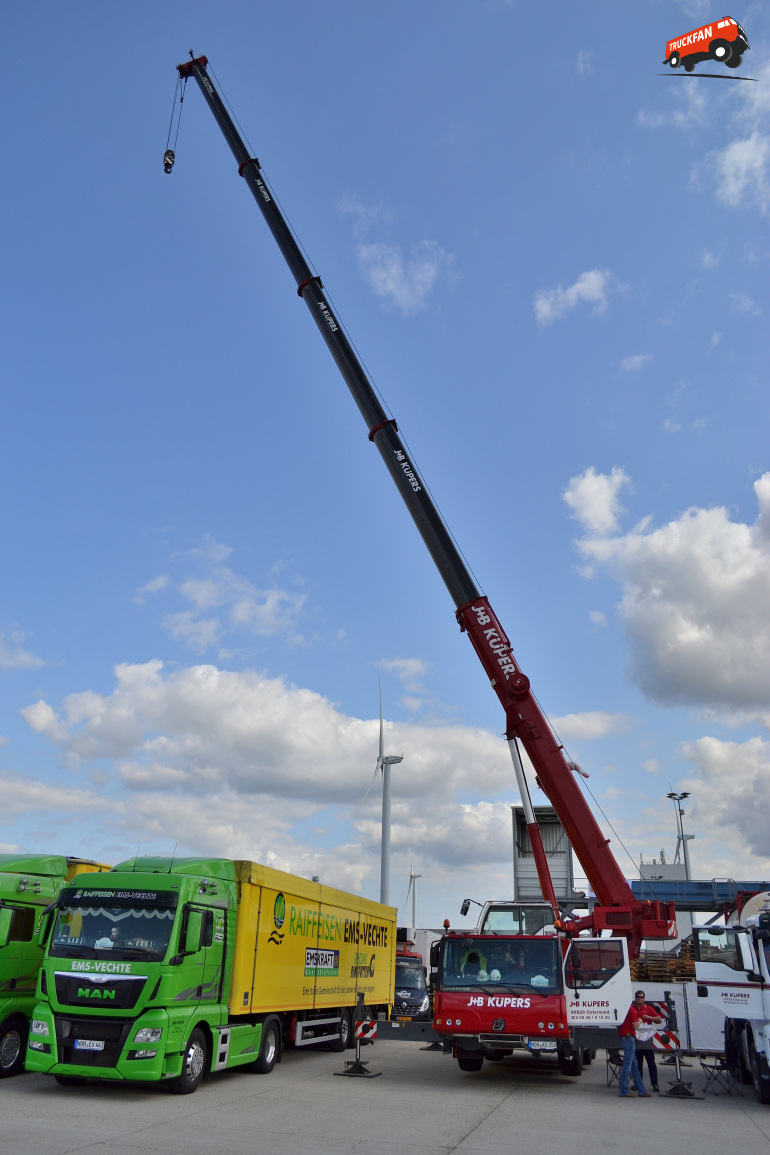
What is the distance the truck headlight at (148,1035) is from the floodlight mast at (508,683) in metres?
7.15

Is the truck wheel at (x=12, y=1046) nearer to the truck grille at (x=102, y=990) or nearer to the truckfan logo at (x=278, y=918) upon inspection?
the truck grille at (x=102, y=990)

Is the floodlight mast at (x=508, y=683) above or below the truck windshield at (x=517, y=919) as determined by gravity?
above

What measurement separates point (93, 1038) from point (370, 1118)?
12.9 feet

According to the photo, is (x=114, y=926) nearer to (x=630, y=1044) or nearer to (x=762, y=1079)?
(x=630, y=1044)

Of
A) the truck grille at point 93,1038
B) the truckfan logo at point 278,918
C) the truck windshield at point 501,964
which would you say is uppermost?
the truckfan logo at point 278,918

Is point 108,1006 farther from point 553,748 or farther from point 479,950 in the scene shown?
point 553,748

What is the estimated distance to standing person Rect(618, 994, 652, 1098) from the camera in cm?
1388

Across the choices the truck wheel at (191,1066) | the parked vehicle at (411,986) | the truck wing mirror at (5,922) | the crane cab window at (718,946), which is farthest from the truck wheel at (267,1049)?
the parked vehicle at (411,986)

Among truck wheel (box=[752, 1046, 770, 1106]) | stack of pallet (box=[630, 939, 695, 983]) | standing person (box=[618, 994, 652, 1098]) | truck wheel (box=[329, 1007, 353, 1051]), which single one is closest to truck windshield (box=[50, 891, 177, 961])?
standing person (box=[618, 994, 652, 1098])

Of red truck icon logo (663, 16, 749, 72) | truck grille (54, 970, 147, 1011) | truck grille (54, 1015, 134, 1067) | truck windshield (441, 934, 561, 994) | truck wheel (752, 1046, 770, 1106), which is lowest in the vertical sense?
truck wheel (752, 1046, 770, 1106)

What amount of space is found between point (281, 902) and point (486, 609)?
712 cm

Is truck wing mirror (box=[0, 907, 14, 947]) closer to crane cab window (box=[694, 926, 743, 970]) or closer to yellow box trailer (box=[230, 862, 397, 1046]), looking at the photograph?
yellow box trailer (box=[230, 862, 397, 1046])

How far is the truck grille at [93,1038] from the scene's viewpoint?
39.2ft

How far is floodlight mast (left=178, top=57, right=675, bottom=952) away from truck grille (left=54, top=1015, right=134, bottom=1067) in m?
7.58
